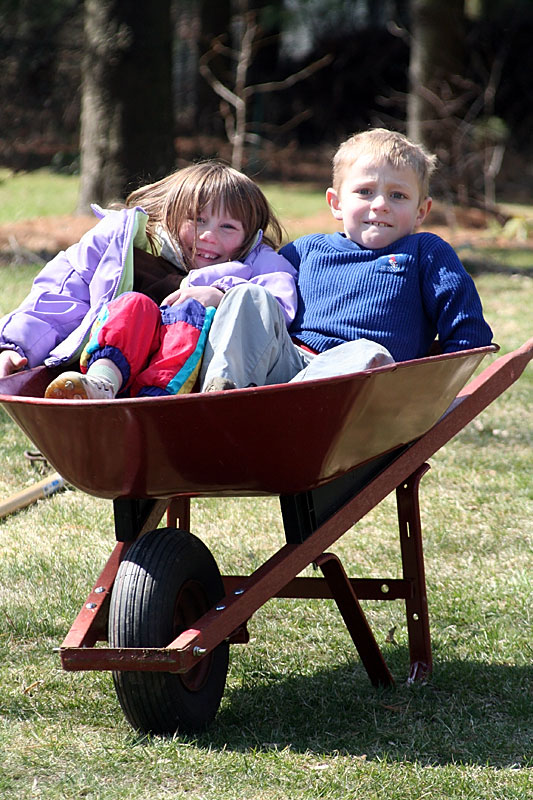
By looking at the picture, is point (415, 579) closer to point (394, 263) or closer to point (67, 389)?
point (394, 263)

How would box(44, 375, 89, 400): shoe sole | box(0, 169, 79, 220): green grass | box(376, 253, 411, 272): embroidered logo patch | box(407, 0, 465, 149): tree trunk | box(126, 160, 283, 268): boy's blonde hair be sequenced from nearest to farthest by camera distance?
box(44, 375, 89, 400): shoe sole, box(376, 253, 411, 272): embroidered logo patch, box(126, 160, 283, 268): boy's blonde hair, box(0, 169, 79, 220): green grass, box(407, 0, 465, 149): tree trunk

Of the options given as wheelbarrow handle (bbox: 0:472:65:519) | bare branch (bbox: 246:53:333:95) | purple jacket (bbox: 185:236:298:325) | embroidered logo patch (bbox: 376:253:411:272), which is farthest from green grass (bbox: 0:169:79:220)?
embroidered logo patch (bbox: 376:253:411:272)

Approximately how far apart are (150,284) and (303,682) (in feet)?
4.18

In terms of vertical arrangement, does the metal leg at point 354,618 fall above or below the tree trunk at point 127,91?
below

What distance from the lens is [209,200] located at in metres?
3.24

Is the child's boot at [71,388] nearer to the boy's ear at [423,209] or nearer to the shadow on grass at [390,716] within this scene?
the shadow on grass at [390,716]

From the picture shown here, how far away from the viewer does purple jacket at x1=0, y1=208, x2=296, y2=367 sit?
2.85 meters

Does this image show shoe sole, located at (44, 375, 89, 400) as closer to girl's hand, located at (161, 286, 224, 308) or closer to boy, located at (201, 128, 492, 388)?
girl's hand, located at (161, 286, 224, 308)

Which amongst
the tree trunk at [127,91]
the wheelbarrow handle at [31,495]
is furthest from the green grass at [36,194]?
the wheelbarrow handle at [31,495]

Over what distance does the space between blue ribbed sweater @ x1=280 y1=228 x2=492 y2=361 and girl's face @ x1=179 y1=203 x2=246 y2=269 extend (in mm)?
295

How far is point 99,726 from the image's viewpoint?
2725 mm

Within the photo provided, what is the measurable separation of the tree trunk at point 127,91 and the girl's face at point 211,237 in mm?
6545

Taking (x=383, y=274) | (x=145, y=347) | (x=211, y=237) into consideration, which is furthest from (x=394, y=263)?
(x=145, y=347)

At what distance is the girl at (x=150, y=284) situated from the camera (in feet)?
8.73
